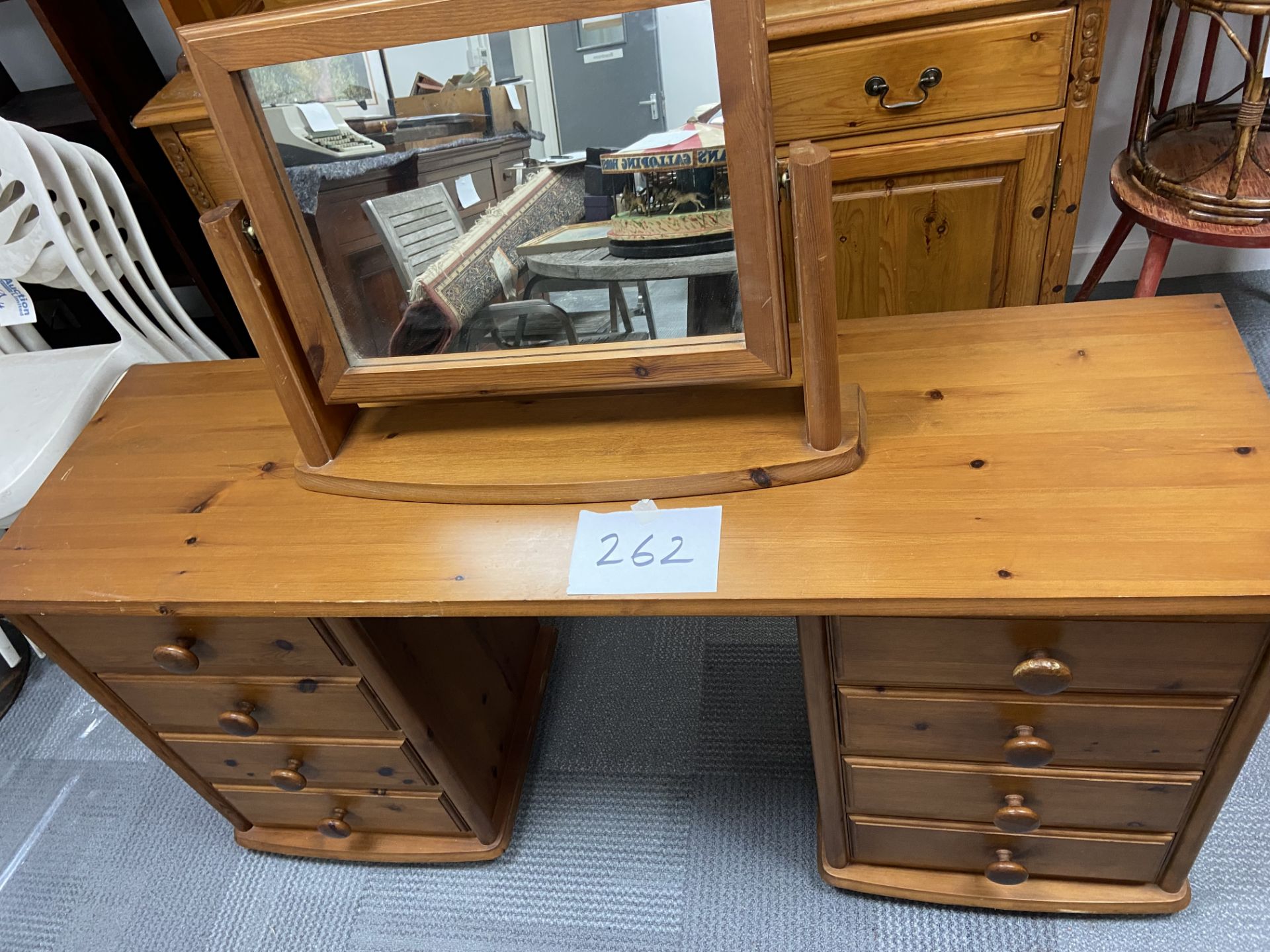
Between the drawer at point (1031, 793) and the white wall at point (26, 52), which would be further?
the white wall at point (26, 52)

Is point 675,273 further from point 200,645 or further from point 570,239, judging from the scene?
point 200,645

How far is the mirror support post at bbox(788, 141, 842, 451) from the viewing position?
25.4 inches

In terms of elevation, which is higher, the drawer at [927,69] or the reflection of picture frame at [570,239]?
the reflection of picture frame at [570,239]

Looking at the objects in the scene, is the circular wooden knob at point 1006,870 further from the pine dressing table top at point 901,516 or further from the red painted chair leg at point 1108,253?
the red painted chair leg at point 1108,253

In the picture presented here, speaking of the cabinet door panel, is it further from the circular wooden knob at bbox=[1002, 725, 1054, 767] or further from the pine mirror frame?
the circular wooden knob at bbox=[1002, 725, 1054, 767]

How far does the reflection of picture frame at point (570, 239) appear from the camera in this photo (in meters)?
0.72

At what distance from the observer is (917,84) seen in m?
1.18

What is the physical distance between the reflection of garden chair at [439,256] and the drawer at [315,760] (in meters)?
0.52

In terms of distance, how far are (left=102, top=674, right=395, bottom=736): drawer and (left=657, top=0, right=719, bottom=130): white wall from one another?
67 centimetres

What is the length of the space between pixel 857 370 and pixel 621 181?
0.36 meters

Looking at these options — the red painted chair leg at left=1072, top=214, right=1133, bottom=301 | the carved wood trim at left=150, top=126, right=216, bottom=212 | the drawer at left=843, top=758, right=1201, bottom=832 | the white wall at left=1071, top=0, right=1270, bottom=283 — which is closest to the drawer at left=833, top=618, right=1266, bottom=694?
the drawer at left=843, top=758, right=1201, bottom=832

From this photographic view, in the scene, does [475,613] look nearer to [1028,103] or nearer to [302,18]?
[302,18]

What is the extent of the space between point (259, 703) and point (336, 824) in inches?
10.1

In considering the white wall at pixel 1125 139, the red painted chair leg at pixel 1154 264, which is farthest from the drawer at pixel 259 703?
the white wall at pixel 1125 139
